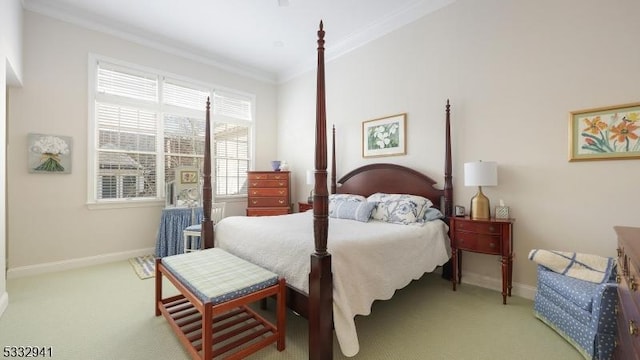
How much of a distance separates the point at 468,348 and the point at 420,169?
6.70 feet

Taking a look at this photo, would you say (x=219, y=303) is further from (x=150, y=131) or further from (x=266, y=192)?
(x=150, y=131)

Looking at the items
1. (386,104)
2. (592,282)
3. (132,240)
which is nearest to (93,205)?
(132,240)

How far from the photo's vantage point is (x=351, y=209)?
10.5 ft

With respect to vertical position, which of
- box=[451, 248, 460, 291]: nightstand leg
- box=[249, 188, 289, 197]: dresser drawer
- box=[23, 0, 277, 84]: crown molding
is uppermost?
box=[23, 0, 277, 84]: crown molding

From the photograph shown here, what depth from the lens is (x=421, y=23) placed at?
341 cm

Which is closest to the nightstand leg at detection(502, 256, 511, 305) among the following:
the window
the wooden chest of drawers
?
the wooden chest of drawers

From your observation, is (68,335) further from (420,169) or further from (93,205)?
(420,169)

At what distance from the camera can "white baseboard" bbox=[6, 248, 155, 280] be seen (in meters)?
3.20

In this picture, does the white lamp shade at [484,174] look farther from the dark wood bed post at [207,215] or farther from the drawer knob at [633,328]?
the dark wood bed post at [207,215]

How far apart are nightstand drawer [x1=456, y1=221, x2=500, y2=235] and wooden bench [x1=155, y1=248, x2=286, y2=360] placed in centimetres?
191

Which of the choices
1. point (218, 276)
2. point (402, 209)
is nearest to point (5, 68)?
point (218, 276)

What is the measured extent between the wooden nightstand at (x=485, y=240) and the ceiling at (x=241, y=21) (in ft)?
8.26

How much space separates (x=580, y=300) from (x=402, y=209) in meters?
1.48

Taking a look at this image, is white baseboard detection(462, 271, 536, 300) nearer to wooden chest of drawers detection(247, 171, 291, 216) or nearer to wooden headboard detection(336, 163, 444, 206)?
wooden headboard detection(336, 163, 444, 206)
